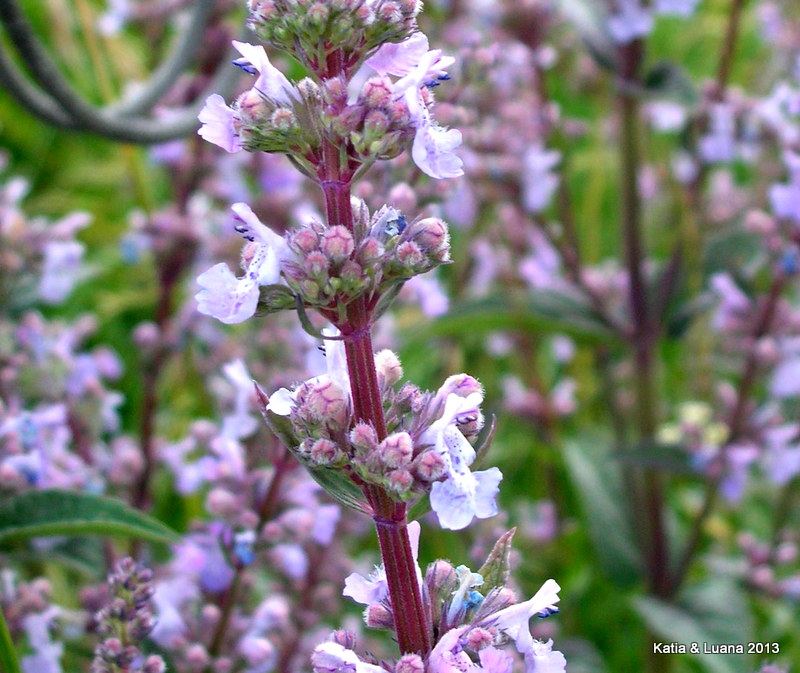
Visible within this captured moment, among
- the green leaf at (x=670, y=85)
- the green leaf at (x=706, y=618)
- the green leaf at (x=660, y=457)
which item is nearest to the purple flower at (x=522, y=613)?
the green leaf at (x=706, y=618)

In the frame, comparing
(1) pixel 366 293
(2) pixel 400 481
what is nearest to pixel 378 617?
(2) pixel 400 481

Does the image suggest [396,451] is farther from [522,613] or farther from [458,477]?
[522,613]

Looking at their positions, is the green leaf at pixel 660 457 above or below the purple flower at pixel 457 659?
below

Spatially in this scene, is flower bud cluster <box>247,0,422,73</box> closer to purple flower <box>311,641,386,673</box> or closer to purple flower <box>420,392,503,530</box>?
purple flower <box>420,392,503,530</box>

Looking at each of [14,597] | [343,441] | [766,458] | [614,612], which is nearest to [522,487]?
[614,612]

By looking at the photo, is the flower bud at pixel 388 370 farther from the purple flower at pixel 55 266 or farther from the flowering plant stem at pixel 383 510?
the purple flower at pixel 55 266

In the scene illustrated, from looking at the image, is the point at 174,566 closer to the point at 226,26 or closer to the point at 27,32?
the point at 27,32

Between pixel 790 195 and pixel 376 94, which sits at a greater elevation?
pixel 376 94
